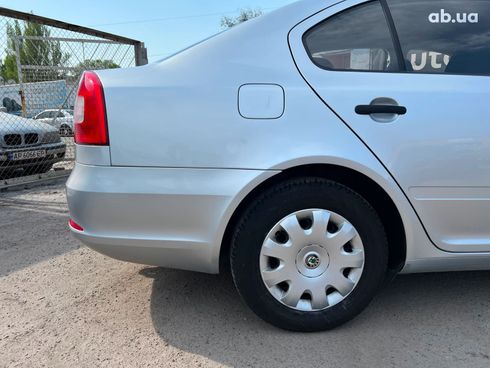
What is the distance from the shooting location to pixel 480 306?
8.25 feet

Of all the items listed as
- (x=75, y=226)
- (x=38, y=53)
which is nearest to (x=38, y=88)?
(x=38, y=53)

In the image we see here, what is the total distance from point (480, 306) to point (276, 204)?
1.42 metres

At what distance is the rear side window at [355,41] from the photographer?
2.14m

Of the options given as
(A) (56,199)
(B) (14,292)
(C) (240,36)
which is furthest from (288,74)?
(A) (56,199)

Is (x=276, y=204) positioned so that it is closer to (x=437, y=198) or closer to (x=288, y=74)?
(x=288, y=74)

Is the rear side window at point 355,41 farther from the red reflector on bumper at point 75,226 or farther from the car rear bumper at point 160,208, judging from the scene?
the red reflector on bumper at point 75,226

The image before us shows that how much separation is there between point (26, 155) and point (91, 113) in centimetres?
456

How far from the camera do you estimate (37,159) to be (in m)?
6.25

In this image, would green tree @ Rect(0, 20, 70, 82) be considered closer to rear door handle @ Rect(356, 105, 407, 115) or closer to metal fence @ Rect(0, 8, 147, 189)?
metal fence @ Rect(0, 8, 147, 189)

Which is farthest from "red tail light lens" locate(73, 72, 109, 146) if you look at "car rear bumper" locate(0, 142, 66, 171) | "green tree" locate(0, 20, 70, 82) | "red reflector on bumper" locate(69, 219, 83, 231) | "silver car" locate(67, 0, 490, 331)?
"green tree" locate(0, 20, 70, 82)

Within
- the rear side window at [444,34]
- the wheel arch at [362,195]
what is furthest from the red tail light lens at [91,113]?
the rear side window at [444,34]

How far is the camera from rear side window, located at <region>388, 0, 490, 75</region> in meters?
2.20

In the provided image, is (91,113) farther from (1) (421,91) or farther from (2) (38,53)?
(2) (38,53)

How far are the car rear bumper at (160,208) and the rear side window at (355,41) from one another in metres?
0.67
